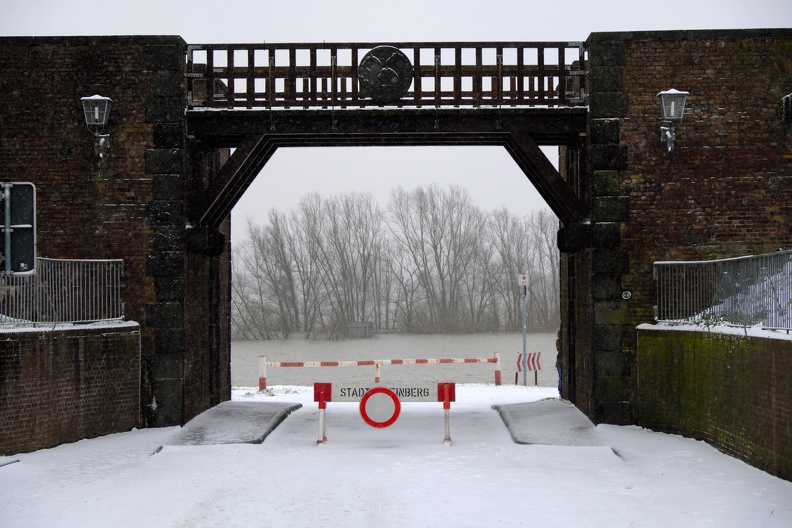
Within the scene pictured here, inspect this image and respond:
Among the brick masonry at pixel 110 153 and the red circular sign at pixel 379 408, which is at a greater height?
the brick masonry at pixel 110 153

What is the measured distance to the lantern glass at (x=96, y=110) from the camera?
1494 centimetres

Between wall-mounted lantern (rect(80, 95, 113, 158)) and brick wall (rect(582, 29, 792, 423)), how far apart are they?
7.93 m

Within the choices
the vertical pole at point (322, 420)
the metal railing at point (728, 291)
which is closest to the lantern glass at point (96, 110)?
the vertical pole at point (322, 420)

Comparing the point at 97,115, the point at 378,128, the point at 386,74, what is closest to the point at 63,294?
the point at 97,115

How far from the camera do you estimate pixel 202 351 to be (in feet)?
55.2

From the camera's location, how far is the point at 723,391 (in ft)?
40.7

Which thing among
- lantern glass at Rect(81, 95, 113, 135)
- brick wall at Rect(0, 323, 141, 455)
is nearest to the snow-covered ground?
brick wall at Rect(0, 323, 141, 455)

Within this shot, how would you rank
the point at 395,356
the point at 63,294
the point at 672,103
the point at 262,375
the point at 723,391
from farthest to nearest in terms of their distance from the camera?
1. the point at 395,356
2. the point at 262,375
3. the point at 672,103
4. the point at 63,294
5. the point at 723,391

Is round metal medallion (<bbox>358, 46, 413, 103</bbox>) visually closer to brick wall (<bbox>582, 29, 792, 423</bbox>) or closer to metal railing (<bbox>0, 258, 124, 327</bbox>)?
brick wall (<bbox>582, 29, 792, 423</bbox>)

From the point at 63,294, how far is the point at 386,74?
6213 mm

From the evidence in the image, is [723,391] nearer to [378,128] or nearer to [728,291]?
[728,291]

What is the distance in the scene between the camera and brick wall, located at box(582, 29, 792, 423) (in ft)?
49.2

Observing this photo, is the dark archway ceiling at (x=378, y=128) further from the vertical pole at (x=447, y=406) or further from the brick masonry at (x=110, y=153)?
the vertical pole at (x=447, y=406)

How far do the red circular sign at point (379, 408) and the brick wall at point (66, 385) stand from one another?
4.02m
